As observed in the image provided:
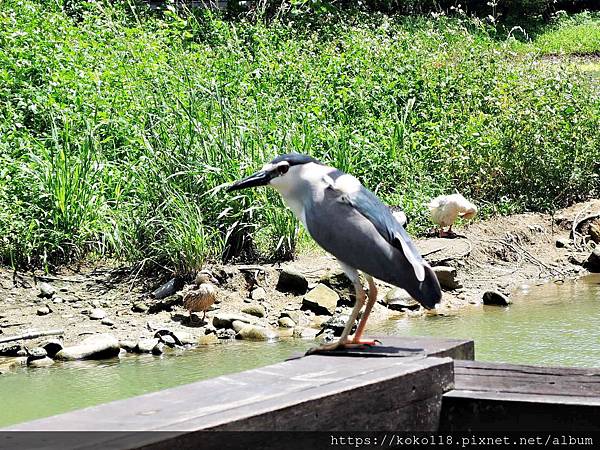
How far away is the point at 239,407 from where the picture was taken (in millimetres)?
2283

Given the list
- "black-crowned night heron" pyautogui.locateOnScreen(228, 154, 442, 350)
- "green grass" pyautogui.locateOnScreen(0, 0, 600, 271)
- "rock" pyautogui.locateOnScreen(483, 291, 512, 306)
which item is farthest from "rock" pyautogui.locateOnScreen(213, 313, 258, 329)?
"black-crowned night heron" pyautogui.locateOnScreen(228, 154, 442, 350)

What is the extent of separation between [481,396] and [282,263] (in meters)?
4.85

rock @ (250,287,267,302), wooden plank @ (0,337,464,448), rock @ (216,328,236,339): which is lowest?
rock @ (216,328,236,339)

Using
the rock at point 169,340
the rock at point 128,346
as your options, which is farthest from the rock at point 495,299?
the rock at point 128,346

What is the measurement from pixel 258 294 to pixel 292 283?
27 centimetres

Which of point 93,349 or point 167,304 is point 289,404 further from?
point 167,304

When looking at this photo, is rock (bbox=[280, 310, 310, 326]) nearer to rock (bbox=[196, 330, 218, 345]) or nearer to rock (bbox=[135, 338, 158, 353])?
rock (bbox=[196, 330, 218, 345])

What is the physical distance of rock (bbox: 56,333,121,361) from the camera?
6.11m

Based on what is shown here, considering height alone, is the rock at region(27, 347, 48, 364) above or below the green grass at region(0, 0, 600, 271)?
below

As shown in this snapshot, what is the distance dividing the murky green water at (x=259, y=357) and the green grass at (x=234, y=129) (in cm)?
131

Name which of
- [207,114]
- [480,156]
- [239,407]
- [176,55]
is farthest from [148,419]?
[176,55]

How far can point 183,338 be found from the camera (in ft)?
21.1

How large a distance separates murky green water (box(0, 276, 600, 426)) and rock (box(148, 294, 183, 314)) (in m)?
0.72

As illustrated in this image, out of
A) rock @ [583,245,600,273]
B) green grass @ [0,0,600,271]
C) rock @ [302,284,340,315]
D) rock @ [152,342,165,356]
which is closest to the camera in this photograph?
rock @ [152,342,165,356]
